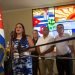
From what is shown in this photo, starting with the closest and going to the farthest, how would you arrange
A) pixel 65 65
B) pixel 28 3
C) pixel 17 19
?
pixel 65 65
pixel 28 3
pixel 17 19

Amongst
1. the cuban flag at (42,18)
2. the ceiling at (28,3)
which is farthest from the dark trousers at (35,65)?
the ceiling at (28,3)

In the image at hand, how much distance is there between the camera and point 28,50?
3578 mm

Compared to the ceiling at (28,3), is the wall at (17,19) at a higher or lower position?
lower

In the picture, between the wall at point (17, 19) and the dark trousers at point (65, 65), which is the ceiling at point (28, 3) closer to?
the wall at point (17, 19)

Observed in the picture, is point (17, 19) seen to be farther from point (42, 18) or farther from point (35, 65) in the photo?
point (35, 65)

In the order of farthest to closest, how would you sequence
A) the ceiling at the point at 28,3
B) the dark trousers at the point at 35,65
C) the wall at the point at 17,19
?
1. the wall at the point at 17,19
2. the ceiling at the point at 28,3
3. the dark trousers at the point at 35,65

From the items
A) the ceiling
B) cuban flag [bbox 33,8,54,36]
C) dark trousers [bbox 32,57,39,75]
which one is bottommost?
dark trousers [bbox 32,57,39,75]

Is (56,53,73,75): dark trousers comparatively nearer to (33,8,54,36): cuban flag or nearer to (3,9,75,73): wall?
(33,8,54,36): cuban flag

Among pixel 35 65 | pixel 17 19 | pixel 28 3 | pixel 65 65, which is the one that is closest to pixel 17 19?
pixel 17 19

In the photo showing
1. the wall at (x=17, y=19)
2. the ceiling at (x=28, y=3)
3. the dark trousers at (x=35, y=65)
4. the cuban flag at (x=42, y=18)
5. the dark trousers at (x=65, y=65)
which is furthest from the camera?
the wall at (x=17, y=19)

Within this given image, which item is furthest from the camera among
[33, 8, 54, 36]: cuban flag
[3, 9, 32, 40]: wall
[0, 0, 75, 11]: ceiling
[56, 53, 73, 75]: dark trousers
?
[3, 9, 32, 40]: wall

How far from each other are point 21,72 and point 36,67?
30.6 inches

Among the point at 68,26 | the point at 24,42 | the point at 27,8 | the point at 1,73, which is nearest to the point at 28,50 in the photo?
the point at 24,42

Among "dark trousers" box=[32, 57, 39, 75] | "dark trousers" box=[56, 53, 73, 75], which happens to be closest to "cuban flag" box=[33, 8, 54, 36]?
"dark trousers" box=[32, 57, 39, 75]
